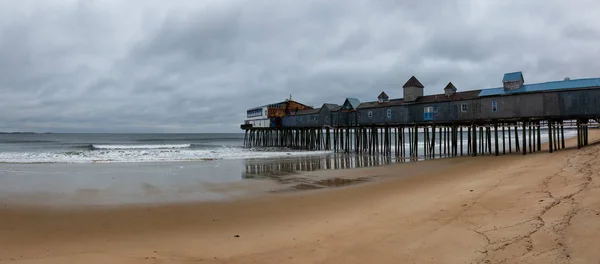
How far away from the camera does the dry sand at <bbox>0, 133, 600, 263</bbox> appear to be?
5129 millimetres

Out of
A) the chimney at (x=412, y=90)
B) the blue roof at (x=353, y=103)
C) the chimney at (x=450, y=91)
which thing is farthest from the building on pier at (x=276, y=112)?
the chimney at (x=450, y=91)

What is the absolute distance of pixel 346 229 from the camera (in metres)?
7.04

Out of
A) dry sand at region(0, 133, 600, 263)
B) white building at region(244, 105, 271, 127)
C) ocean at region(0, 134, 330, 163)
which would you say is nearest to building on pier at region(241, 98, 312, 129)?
white building at region(244, 105, 271, 127)

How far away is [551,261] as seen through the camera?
13.8ft

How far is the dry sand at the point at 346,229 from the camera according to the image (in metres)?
5.13

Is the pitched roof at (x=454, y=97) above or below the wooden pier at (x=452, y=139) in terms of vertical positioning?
above

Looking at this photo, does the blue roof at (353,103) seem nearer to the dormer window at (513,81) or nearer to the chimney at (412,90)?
the chimney at (412,90)

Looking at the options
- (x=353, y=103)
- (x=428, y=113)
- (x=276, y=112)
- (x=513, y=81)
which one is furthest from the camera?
(x=276, y=112)

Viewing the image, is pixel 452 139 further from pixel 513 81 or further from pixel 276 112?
pixel 276 112

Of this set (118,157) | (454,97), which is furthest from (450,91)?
(118,157)

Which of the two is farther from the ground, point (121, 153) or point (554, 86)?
point (554, 86)

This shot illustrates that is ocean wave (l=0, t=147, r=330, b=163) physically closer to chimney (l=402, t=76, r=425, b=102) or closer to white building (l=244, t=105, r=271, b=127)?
chimney (l=402, t=76, r=425, b=102)

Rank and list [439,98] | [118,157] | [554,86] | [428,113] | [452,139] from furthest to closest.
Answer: [118,157], [428,113], [439,98], [452,139], [554,86]

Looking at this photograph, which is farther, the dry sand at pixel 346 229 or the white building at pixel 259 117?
the white building at pixel 259 117
